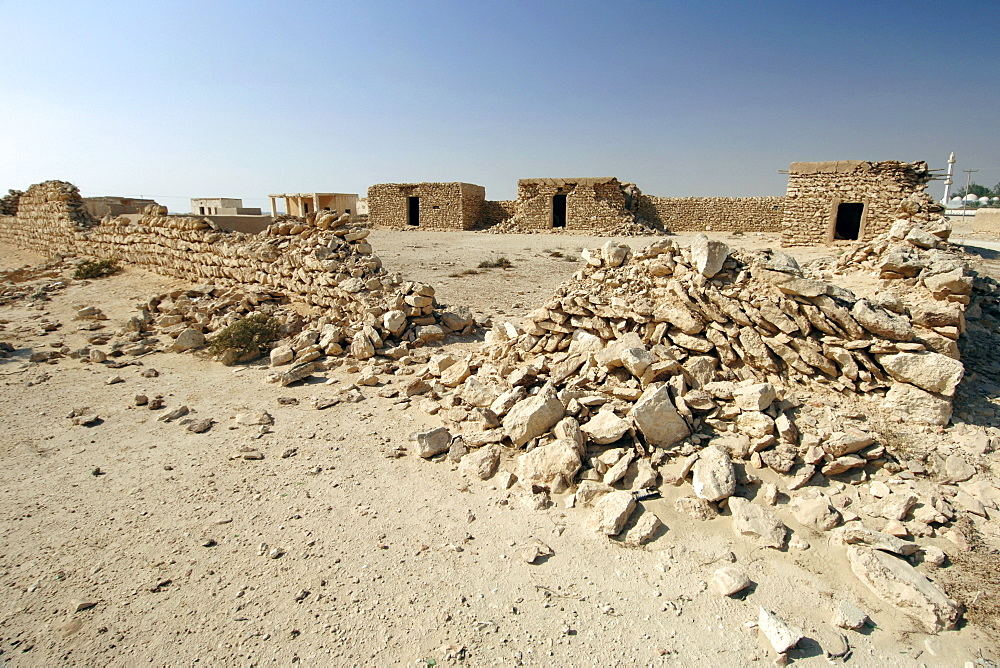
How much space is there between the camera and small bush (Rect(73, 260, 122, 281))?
1022 cm

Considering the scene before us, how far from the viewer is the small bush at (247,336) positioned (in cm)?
597

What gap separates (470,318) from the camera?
663 centimetres

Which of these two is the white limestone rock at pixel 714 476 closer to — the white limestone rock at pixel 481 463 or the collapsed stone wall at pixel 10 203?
the white limestone rock at pixel 481 463

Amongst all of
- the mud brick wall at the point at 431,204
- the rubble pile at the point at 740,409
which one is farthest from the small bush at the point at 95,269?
the mud brick wall at the point at 431,204

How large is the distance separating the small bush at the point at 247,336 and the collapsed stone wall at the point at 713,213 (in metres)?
20.1

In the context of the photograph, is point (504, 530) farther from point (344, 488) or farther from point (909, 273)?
point (909, 273)

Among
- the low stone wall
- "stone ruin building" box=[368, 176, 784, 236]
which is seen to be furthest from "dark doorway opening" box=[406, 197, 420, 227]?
the low stone wall

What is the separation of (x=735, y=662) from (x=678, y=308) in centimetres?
263

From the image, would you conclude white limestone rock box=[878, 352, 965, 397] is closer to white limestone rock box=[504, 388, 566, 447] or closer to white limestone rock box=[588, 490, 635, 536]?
white limestone rock box=[588, 490, 635, 536]

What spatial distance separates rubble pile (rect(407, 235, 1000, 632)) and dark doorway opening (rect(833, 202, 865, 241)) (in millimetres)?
13543

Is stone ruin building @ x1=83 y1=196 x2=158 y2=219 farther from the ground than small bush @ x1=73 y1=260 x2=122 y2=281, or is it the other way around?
stone ruin building @ x1=83 y1=196 x2=158 y2=219

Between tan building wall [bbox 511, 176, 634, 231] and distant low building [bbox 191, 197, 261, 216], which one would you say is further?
tan building wall [bbox 511, 176, 634, 231]

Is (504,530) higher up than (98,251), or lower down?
lower down

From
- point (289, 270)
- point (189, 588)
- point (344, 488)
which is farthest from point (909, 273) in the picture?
point (289, 270)
